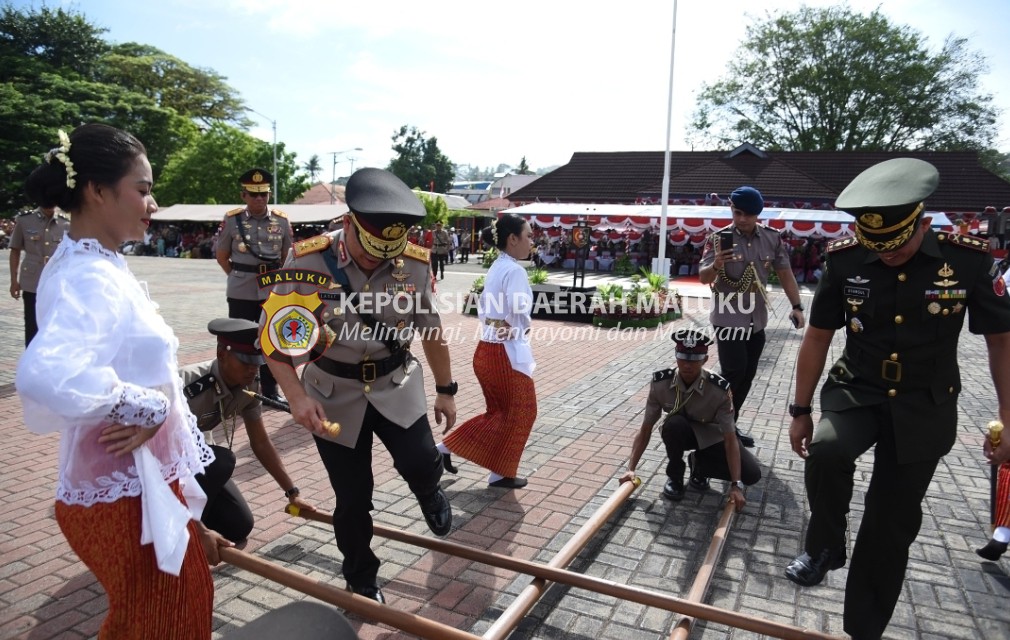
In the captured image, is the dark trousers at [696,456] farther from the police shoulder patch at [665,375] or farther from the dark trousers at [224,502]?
the dark trousers at [224,502]

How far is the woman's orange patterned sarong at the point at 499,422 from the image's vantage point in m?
4.91

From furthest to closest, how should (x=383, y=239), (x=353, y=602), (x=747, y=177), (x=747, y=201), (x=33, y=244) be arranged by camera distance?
(x=747, y=177) < (x=33, y=244) < (x=747, y=201) < (x=383, y=239) < (x=353, y=602)

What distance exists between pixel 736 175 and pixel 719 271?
84.0 ft

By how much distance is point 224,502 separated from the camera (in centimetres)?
348

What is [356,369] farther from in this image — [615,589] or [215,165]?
[215,165]

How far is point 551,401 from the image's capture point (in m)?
7.44

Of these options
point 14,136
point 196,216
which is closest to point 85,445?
point 196,216

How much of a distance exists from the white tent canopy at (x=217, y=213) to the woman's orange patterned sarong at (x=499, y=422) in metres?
32.0

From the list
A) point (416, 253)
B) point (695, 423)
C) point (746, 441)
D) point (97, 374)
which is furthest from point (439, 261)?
point (97, 374)

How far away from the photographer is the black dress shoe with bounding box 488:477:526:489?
4918mm

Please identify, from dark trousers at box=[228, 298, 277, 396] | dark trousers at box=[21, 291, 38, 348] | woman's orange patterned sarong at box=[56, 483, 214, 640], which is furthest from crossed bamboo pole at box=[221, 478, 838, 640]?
dark trousers at box=[21, 291, 38, 348]

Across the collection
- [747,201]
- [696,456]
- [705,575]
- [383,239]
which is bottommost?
[705,575]

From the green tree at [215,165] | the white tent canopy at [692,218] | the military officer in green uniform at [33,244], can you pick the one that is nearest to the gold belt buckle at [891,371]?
the military officer in green uniform at [33,244]

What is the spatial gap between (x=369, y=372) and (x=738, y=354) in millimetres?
3536
